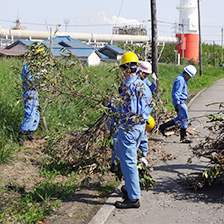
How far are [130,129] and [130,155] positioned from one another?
34 centimetres

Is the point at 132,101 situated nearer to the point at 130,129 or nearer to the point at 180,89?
the point at 130,129

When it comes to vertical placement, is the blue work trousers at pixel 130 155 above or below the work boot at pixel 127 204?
above

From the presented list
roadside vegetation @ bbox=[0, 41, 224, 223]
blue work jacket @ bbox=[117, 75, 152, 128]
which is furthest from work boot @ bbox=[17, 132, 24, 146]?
blue work jacket @ bbox=[117, 75, 152, 128]

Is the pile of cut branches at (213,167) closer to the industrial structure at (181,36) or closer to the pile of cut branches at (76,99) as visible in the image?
the pile of cut branches at (76,99)

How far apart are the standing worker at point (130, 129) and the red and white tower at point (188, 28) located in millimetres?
52971

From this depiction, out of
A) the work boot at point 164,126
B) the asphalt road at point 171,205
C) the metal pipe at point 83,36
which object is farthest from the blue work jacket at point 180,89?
the metal pipe at point 83,36

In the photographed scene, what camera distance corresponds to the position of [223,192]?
5.93 m

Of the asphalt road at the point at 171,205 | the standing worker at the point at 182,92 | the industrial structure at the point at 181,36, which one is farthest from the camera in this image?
the industrial structure at the point at 181,36

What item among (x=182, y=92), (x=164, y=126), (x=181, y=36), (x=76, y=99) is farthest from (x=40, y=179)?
(x=181, y=36)

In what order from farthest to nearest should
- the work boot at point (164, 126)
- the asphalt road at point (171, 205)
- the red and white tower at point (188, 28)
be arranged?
the red and white tower at point (188, 28) → the work boot at point (164, 126) → the asphalt road at point (171, 205)

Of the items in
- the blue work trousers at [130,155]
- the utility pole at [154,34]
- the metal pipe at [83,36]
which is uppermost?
the metal pipe at [83,36]

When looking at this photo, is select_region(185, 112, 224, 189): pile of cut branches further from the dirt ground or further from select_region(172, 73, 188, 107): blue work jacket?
select_region(172, 73, 188, 107): blue work jacket

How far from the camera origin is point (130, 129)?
5.12 m

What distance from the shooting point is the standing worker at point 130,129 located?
512 cm
